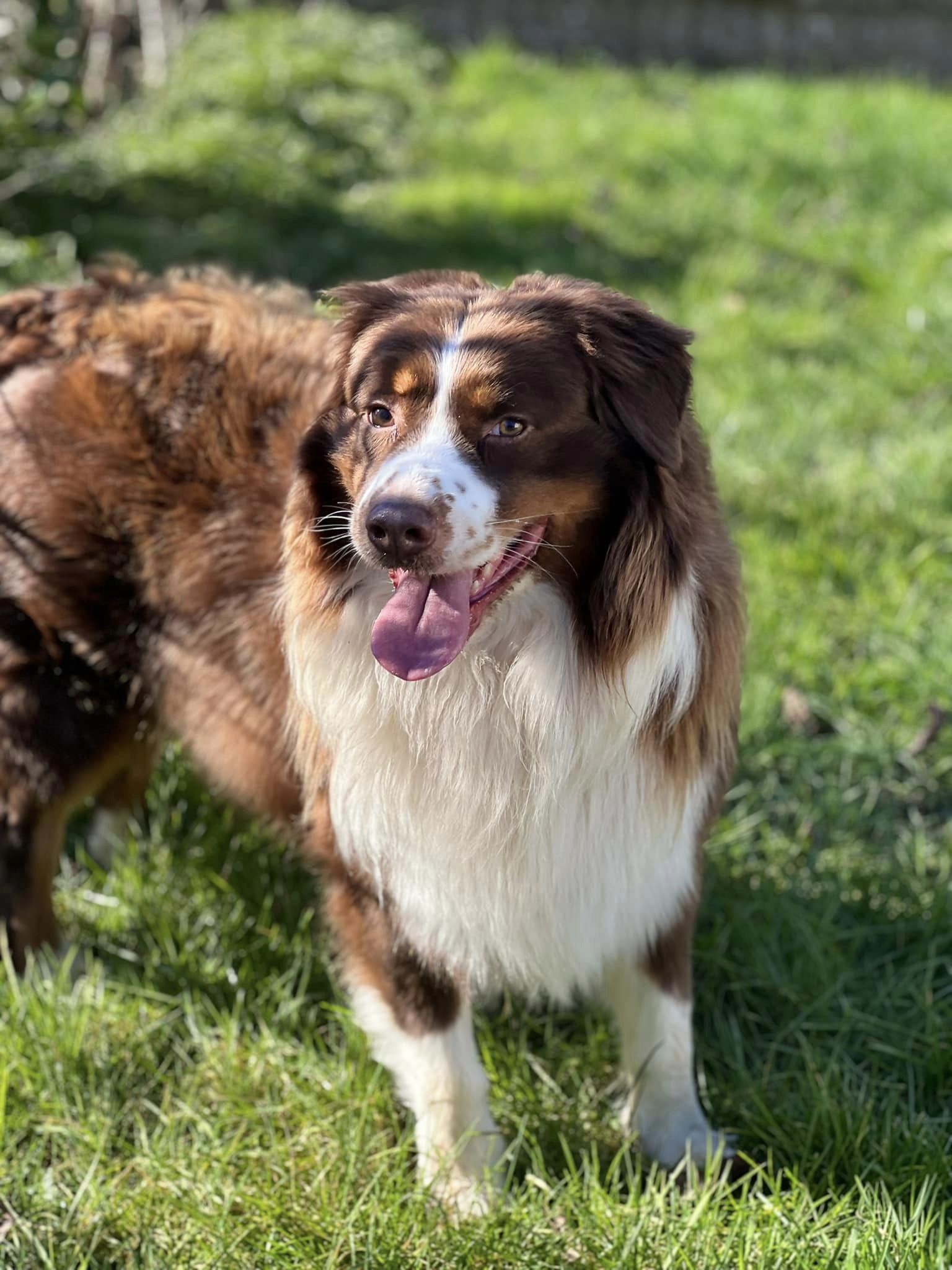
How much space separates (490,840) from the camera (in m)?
2.37

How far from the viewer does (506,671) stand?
2.27 metres

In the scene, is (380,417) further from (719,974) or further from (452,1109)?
(719,974)

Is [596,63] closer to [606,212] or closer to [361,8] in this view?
[361,8]

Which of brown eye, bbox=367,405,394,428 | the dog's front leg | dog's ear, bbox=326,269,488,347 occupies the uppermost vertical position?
dog's ear, bbox=326,269,488,347

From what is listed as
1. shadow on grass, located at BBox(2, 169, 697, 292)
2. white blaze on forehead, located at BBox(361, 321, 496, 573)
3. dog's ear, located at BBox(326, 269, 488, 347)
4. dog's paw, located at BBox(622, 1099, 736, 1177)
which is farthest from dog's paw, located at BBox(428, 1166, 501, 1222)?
shadow on grass, located at BBox(2, 169, 697, 292)

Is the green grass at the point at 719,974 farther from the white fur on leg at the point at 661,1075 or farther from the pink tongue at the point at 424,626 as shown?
the pink tongue at the point at 424,626

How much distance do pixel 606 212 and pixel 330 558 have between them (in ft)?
18.9

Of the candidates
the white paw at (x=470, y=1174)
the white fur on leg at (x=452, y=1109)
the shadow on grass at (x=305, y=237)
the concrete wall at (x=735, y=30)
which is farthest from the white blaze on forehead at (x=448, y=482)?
the concrete wall at (x=735, y=30)

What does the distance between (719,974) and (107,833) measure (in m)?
1.64

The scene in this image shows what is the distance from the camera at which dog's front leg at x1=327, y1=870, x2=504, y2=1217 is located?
2.52m

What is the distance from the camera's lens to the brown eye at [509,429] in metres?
2.10

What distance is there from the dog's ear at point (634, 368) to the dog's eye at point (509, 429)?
14 centimetres

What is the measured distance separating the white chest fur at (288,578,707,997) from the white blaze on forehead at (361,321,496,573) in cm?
22

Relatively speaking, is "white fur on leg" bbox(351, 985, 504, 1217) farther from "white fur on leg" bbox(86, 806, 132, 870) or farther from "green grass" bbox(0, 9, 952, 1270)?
"white fur on leg" bbox(86, 806, 132, 870)
